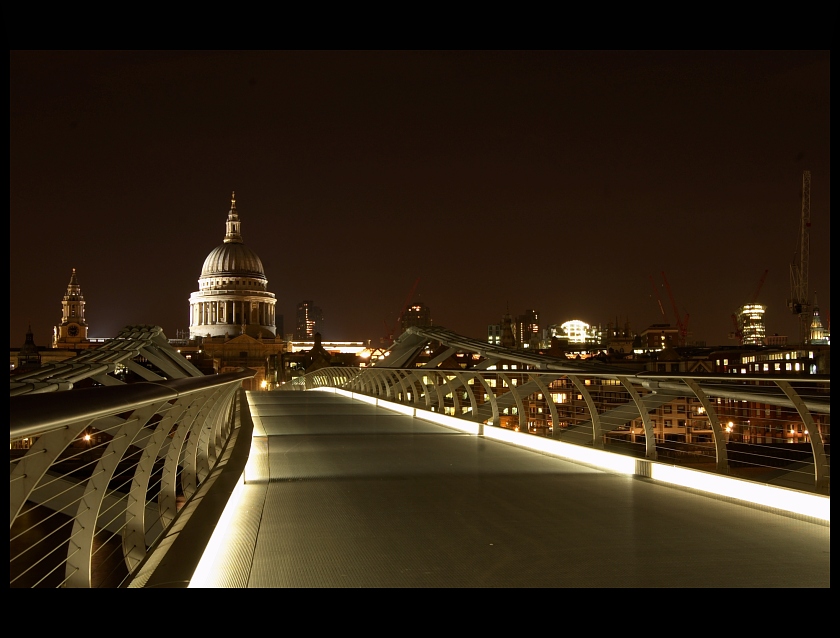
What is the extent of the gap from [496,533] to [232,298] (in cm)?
14897

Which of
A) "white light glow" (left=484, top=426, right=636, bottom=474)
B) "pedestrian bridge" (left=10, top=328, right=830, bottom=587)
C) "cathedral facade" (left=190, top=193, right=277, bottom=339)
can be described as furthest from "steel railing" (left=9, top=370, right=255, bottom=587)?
"cathedral facade" (left=190, top=193, right=277, bottom=339)

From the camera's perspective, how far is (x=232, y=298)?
152 metres

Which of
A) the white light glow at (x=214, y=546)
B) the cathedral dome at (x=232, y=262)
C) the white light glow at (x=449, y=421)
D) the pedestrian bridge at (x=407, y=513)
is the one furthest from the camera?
the cathedral dome at (x=232, y=262)

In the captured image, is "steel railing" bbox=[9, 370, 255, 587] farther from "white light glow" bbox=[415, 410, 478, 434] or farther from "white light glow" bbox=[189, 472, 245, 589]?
"white light glow" bbox=[415, 410, 478, 434]

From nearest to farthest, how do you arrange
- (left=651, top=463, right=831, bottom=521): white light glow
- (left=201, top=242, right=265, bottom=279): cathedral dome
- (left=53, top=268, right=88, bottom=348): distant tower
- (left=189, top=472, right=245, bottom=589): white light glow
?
(left=189, top=472, right=245, bottom=589): white light glow
(left=651, top=463, right=831, bottom=521): white light glow
(left=201, top=242, right=265, bottom=279): cathedral dome
(left=53, top=268, right=88, bottom=348): distant tower

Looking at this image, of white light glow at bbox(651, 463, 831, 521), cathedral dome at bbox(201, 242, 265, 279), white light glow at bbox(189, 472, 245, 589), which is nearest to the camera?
white light glow at bbox(189, 472, 245, 589)

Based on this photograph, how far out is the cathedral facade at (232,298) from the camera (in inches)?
5965

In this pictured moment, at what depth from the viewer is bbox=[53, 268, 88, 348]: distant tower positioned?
577 feet

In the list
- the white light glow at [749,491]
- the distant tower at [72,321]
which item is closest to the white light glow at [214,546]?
the white light glow at [749,491]

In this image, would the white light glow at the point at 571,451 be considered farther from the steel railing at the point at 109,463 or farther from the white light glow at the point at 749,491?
the steel railing at the point at 109,463

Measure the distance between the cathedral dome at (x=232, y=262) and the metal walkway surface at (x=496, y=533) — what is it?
483 feet

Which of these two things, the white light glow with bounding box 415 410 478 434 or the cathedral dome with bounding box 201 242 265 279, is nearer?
Answer: the white light glow with bounding box 415 410 478 434

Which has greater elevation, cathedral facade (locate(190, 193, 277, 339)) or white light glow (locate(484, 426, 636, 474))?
cathedral facade (locate(190, 193, 277, 339))
